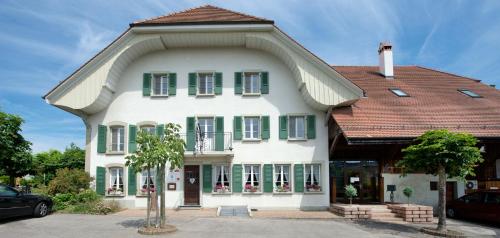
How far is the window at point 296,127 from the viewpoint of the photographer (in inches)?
795

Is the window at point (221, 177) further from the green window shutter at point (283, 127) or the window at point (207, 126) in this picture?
the green window shutter at point (283, 127)

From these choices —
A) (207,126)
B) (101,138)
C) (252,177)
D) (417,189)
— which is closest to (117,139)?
(101,138)

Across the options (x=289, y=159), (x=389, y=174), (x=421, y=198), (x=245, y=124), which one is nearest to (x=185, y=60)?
(x=245, y=124)

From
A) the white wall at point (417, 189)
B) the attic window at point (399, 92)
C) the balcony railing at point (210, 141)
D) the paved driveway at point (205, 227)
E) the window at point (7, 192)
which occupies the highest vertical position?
the attic window at point (399, 92)

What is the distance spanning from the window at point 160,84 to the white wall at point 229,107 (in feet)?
1.13

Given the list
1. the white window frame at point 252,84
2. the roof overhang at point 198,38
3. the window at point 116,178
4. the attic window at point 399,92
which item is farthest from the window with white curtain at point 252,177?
the attic window at point 399,92

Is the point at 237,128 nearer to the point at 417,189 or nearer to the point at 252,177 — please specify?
the point at 252,177

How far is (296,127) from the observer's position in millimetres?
20297

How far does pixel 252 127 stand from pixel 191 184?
3945 mm

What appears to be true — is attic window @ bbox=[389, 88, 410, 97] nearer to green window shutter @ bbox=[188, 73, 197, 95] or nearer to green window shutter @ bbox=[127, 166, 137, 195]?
green window shutter @ bbox=[188, 73, 197, 95]

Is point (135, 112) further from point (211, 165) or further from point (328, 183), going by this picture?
point (328, 183)

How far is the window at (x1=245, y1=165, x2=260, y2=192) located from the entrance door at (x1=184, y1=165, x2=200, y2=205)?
231cm

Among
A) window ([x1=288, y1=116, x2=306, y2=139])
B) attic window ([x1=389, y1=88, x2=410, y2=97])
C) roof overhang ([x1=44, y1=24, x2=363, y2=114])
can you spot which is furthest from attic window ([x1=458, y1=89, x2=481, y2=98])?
window ([x1=288, y1=116, x2=306, y2=139])

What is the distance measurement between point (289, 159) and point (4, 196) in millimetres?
11621
